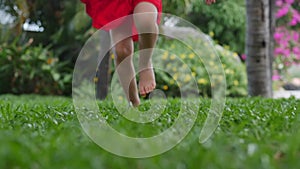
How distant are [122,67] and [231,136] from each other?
165cm

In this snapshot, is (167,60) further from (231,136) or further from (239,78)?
(231,136)

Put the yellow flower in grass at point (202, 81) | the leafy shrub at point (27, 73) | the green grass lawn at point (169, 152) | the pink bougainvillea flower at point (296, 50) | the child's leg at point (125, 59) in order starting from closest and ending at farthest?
the green grass lawn at point (169, 152) → the child's leg at point (125, 59) → the leafy shrub at point (27, 73) → the yellow flower in grass at point (202, 81) → the pink bougainvillea flower at point (296, 50)

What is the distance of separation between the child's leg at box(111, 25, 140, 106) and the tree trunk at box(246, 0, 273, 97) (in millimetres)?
2689

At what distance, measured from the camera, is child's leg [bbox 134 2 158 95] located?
116 inches

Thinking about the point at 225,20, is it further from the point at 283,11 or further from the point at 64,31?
the point at 64,31

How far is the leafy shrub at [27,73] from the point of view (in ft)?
29.6

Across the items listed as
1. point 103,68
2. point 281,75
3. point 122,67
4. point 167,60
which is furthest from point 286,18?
point 122,67

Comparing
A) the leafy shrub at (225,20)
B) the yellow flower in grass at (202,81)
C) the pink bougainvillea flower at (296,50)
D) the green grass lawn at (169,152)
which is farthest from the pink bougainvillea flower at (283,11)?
the green grass lawn at (169,152)

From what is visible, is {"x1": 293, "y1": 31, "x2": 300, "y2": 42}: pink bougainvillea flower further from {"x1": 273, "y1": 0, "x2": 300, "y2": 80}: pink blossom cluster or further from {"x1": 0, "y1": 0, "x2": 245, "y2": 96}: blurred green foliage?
{"x1": 0, "y1": 0, "x2": 245, "y2": 96}: blurred green foliage

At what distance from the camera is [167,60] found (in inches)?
368

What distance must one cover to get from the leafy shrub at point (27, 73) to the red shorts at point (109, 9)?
5729 mm

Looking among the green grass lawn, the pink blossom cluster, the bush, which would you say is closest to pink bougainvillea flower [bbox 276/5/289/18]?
the pink blossom cluster

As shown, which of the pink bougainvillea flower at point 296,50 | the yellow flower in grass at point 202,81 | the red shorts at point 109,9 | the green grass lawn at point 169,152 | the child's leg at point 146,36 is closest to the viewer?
the green grass lawn at point 169,152

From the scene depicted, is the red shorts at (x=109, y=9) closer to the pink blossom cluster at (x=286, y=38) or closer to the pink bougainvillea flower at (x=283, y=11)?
the pink bougainvillea flower at (x=283, y=11)
